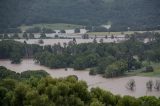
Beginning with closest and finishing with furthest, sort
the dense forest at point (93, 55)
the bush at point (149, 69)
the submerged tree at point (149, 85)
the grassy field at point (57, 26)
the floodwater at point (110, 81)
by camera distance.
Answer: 1. the floodwater at point (110, 81)
2. the submerged tree at point (149, 85)
3. the bush at point (149, 69)
4. the dense forest at point (93, 55)
5. the grassy field at point (57, 26)

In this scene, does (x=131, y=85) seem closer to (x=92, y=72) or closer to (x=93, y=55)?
(x=92, y=72)

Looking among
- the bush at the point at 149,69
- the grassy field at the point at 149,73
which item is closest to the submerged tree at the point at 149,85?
the grassy field at the point at 149,73

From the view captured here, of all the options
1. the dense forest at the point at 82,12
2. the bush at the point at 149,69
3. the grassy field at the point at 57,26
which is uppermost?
the dense forest at the point at 82,12

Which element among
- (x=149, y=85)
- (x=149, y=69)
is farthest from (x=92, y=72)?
(x=149, y=85)

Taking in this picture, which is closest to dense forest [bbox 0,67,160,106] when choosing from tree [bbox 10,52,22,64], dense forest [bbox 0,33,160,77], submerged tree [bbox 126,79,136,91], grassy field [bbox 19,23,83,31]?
submerged tree [bbox 126,79,136,91]

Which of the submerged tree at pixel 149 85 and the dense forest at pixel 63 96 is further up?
the dense forest at pixel 63 96

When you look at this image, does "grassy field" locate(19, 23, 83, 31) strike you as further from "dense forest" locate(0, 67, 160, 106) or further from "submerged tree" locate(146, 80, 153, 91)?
"dense forest" locate(0, 67, 160, 106)

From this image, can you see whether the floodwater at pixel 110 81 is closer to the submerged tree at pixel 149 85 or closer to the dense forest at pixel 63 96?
the submerged tree at pixel 149 85

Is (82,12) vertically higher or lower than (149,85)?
higher
